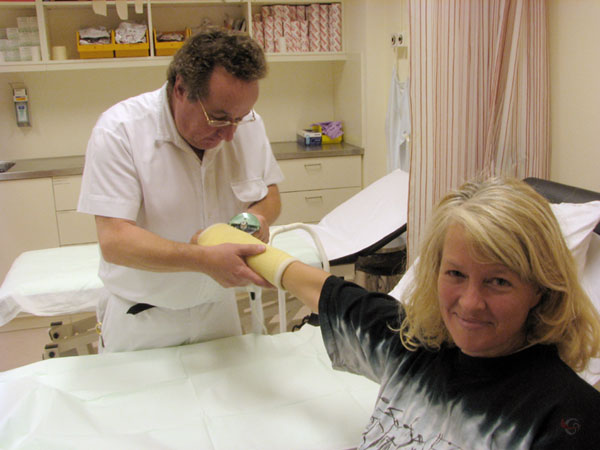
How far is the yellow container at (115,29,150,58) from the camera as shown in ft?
11.9

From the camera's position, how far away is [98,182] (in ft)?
4.71

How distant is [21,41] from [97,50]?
1.53ft

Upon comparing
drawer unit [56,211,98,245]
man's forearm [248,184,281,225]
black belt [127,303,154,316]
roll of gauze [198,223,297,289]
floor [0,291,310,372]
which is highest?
man's forearm [248,184,281,225]

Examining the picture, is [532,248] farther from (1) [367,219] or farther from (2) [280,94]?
(2) [280,94]

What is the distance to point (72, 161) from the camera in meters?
3.81

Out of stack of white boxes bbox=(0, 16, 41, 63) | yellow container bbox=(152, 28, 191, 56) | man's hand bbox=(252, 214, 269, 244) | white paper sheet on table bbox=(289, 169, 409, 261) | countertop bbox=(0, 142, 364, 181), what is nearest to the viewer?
man's hand bbox=(252, 214, 269, 244)

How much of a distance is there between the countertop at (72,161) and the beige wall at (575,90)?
1763mm

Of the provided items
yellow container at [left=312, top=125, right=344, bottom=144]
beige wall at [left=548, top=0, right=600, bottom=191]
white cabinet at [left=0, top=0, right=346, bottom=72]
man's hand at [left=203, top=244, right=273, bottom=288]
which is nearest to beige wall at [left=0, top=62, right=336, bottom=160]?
white cabinet at [left=0, top=0, right=346, bottom=72]

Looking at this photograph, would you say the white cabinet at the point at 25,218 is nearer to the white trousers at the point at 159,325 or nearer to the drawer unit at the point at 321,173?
the drawer unit at the point at 321,173

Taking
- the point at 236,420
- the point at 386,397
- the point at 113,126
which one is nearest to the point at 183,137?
the point at 113,126

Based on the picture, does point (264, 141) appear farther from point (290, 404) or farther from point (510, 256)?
point (510, 256)

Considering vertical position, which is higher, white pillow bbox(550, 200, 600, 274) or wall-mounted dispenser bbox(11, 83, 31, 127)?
wall-mounted dispenser bbox(11, 83, 31, 127)

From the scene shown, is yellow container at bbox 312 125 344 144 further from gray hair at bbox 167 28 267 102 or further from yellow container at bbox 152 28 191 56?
gray hair at bbox 167 28 267 102

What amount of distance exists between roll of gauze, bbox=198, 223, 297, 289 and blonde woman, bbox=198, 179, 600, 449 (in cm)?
37
